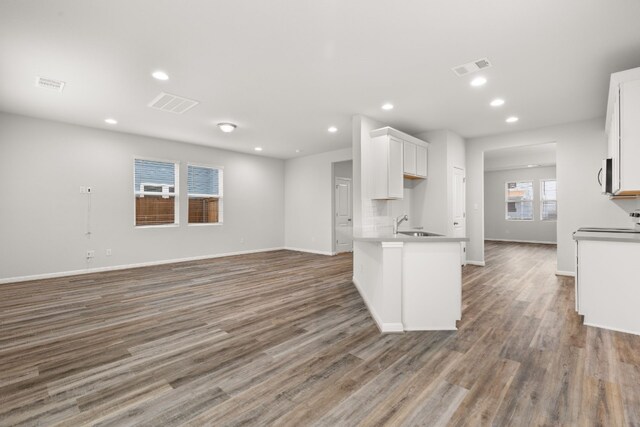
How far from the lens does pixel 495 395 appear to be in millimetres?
1959

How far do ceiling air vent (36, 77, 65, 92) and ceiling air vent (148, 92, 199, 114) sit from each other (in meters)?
1.04

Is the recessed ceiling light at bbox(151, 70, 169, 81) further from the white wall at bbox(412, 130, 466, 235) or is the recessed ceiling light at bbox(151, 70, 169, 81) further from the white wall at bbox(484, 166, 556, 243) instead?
the white wall at bbox(484, 166, 556, 243)

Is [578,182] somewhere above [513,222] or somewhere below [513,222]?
above

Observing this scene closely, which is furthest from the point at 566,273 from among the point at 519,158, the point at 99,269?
the point at 99,269

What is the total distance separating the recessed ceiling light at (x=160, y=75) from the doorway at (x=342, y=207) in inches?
208

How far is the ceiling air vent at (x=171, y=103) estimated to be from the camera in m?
4.29

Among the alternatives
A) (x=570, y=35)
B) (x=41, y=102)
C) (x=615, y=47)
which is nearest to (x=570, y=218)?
(x=615, y=47)

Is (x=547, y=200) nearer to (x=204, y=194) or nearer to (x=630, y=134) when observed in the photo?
(x=630, y=134)

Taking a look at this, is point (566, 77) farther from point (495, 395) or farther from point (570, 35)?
point (495, 395)

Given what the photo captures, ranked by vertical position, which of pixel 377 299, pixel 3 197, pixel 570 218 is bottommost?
pixel 377 299

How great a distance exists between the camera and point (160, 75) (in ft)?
11.8

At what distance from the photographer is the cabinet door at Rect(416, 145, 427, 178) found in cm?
575

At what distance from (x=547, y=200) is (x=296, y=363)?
1154 cm

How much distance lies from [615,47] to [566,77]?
2.31 feet
